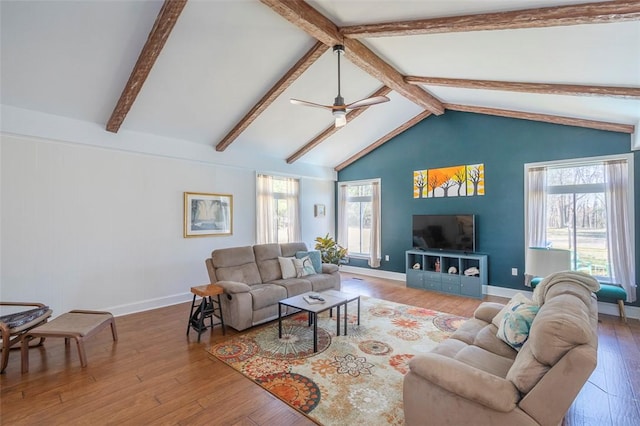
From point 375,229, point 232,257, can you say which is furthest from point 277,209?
point 232,257

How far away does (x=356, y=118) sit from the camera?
581 centimetres

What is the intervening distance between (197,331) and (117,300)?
1.62m

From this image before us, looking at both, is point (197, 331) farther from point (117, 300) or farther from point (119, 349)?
point (117, 300)

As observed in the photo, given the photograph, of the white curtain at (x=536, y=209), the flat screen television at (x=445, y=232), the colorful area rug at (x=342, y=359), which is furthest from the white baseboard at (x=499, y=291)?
the colorful area rug at (x=342, y=359)

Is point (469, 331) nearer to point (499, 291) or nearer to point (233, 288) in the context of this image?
point (233, 288)

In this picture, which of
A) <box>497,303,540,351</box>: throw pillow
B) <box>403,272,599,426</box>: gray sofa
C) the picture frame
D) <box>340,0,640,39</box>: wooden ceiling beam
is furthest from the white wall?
<box>497,303,540,351</box>: throw pillow

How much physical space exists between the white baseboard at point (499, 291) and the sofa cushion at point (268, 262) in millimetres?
3106

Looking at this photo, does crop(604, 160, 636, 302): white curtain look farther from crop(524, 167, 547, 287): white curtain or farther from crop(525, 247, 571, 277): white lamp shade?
crop(525, 247, 571, 277): white lamp shade

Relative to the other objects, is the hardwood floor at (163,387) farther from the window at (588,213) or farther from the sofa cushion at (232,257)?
the window at (588,213)

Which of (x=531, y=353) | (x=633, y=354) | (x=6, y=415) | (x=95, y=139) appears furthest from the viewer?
(x=95, y=139)

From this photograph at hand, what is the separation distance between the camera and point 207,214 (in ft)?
17.9

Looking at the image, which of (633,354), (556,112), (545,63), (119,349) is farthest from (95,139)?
(633,354)

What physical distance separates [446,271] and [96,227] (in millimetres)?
5948

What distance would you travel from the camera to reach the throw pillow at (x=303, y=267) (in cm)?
483
